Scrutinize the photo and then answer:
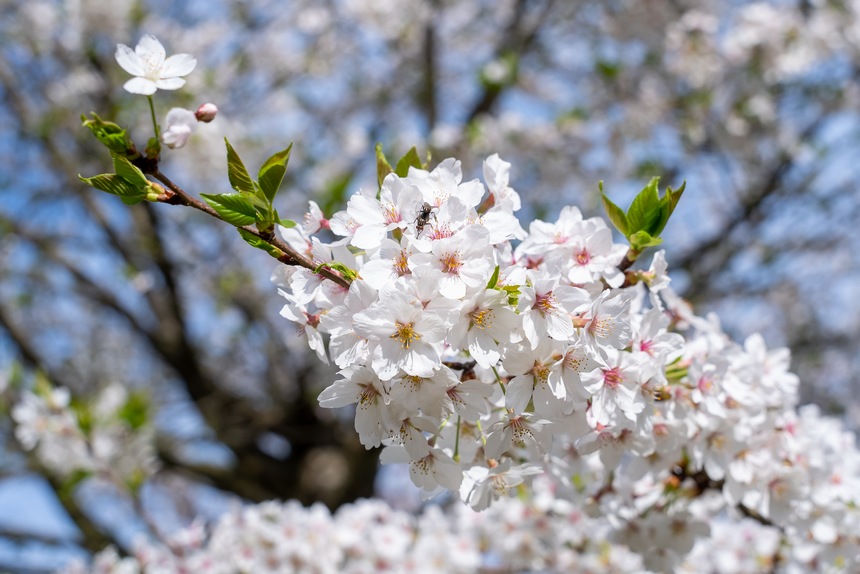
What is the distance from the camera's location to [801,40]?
454cm

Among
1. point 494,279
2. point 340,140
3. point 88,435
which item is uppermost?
point 340,140

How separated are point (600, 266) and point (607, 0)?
484 cm

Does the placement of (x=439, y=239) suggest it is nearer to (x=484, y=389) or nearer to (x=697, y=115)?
(x=484, y=389)

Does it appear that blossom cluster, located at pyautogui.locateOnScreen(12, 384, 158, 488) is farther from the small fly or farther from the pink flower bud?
the small fly

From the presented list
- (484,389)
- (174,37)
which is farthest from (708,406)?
(174,37)

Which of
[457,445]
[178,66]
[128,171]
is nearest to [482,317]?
[457,445]

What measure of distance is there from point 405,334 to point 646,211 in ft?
1.80

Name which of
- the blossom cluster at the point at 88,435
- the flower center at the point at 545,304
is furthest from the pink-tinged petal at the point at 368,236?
the blossom cluster at the point at 88,435

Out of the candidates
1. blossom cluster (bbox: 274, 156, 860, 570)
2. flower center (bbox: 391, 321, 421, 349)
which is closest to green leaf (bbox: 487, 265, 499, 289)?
blossom cluster (bbox: 274, 156, 860, 570)

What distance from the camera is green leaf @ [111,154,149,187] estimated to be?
41.8 inches

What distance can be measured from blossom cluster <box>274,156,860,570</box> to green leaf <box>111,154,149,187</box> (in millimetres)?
282

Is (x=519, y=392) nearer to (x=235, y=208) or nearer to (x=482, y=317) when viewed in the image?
(x=482, y=317)

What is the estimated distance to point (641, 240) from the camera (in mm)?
1237

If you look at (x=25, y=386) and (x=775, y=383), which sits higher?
(x=25, y=386)
